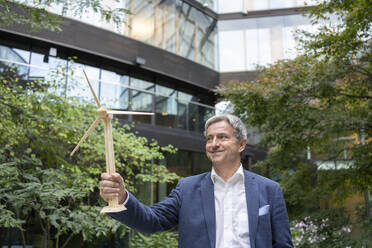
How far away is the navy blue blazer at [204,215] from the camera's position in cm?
206

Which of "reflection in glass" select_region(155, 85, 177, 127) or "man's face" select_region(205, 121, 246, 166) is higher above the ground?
"reflection in glass" select_region(155, 85, 177, 127)

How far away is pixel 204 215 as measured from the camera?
7.09 ft

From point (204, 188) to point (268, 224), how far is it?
456mm

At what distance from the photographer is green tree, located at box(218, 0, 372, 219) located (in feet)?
19.5

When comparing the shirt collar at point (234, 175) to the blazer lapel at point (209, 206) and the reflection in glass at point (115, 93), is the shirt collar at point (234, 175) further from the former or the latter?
the reflection in glass at point (115, 93)

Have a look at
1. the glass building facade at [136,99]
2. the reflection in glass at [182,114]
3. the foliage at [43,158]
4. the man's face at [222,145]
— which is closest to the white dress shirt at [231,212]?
the man's face at [222,145]

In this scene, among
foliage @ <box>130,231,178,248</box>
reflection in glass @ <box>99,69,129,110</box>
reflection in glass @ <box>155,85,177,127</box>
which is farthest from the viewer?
reflection in glass @ <box>155,85,177,127</box>

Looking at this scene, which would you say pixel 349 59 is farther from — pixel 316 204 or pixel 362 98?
pixel 316 204

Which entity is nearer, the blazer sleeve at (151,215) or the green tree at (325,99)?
the blazer sleeve at (151,215)

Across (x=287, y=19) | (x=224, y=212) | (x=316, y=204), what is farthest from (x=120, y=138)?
(x=287, y=19)

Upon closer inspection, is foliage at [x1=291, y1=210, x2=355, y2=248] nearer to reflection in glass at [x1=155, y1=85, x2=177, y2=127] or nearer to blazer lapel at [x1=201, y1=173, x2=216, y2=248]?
reflection in glass at [x1=155, y1=85, x2=177, y2=127]

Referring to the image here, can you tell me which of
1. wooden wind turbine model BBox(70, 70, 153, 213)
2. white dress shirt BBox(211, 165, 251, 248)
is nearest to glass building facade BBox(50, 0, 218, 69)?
white dress shirt BBox(211, 165, 251, 248)

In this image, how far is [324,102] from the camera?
748 centimetres

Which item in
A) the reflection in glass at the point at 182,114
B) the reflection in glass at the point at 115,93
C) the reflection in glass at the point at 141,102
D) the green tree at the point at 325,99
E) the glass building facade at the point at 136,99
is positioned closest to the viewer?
the green tree at the point at 325,99
